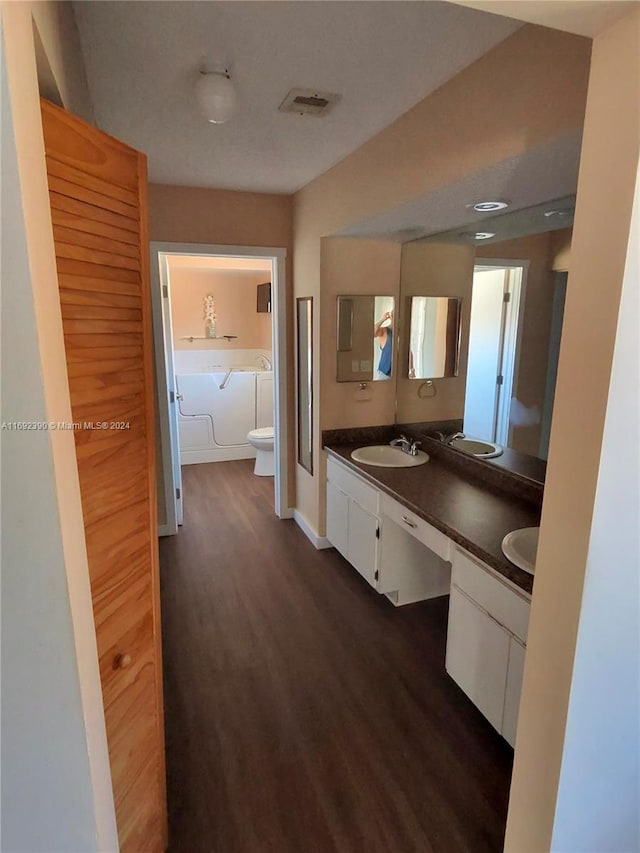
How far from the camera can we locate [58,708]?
706mm

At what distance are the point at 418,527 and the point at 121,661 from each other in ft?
4.71

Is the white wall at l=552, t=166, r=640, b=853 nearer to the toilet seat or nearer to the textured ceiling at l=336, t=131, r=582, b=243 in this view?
the textured ceiling at l=336, t=131, r=582, b=243

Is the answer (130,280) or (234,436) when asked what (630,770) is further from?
(234,436)

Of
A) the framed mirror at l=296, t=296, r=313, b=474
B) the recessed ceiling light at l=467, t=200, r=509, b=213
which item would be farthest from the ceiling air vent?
the framed mirror at l=296, t=296, r=313, b=474

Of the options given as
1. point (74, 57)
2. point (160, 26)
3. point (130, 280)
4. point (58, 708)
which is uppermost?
point (160, 26)

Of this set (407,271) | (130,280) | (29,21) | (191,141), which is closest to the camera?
(29,21)

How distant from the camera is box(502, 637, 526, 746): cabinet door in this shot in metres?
1.65

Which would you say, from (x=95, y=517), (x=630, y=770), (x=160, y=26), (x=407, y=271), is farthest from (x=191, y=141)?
(x=630, y=770)

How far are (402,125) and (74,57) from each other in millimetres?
1284

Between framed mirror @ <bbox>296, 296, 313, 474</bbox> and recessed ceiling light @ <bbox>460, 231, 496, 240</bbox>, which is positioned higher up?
recessed ceiling light @ <bbox>460, 231, 496, 240</bbox>

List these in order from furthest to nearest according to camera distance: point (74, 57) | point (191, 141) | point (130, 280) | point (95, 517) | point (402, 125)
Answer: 1. point (191, 141)
2. point (402, 125)
3. point (74, 57)
4. point (130, 280)
5. point (95, 517)

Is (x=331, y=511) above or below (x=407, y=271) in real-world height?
below

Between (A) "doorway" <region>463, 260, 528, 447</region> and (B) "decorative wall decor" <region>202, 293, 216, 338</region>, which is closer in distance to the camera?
(A) "doorway" <region>463, 260, 528, 447</region>

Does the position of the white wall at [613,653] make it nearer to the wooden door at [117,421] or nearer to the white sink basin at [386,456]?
the wooden door at [117,421]
